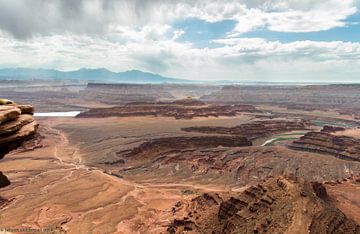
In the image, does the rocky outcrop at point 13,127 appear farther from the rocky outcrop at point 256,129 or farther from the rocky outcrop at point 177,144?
the rocky outcrop at point 256,129

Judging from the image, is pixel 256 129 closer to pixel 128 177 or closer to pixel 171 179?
pixel 171 179

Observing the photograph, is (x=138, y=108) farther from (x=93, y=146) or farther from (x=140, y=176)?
(x=140, y=176)

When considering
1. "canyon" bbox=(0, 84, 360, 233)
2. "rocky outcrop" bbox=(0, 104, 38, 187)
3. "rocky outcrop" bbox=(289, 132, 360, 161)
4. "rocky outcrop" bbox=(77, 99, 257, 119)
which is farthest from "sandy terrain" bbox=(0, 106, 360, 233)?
"rocky outcrop" bbox=(77, 99, 257, 119)

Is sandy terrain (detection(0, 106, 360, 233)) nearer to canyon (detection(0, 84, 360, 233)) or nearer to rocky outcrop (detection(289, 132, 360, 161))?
canyon (detection(0, 84, 360, 233))

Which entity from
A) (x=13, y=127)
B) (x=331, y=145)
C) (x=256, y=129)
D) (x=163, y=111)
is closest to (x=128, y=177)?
(x=13, y=127)

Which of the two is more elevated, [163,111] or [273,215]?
[273,215]
